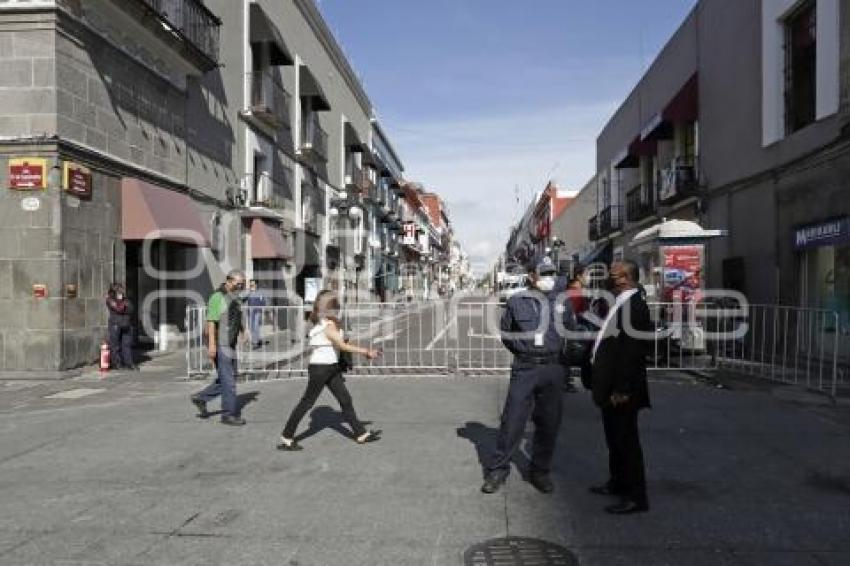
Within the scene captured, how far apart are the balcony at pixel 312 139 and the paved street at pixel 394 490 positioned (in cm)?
2065

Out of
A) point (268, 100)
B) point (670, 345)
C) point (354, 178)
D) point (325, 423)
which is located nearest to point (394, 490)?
point (325, 423)

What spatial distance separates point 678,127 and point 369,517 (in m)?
21.3

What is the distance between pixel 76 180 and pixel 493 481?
31.6ft

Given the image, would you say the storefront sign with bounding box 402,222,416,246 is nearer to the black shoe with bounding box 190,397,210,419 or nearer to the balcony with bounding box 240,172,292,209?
the balcony with bounding box 240,172,292,209

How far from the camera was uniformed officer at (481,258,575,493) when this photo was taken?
5840 millimetres

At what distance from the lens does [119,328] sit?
1337 centimetres

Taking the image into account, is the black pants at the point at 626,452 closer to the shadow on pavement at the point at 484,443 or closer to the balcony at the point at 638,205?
the shadow on pavement at the point at 484,443

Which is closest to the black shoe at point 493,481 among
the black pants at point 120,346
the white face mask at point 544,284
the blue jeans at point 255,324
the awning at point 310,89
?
the white face mask at point 544,284

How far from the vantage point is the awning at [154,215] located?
555 inches

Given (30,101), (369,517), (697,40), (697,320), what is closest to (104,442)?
(369,517)

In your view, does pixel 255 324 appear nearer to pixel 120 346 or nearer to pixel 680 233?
pixel 120 346

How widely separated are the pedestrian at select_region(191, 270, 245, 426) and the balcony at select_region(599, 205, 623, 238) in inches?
1033

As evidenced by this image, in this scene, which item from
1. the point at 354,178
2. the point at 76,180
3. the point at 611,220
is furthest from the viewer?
the point at 354,178

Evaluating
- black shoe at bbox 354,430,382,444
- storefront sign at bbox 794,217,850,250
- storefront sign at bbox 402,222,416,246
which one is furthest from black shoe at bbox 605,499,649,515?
storefront sign at bbox 402,222,416,246
